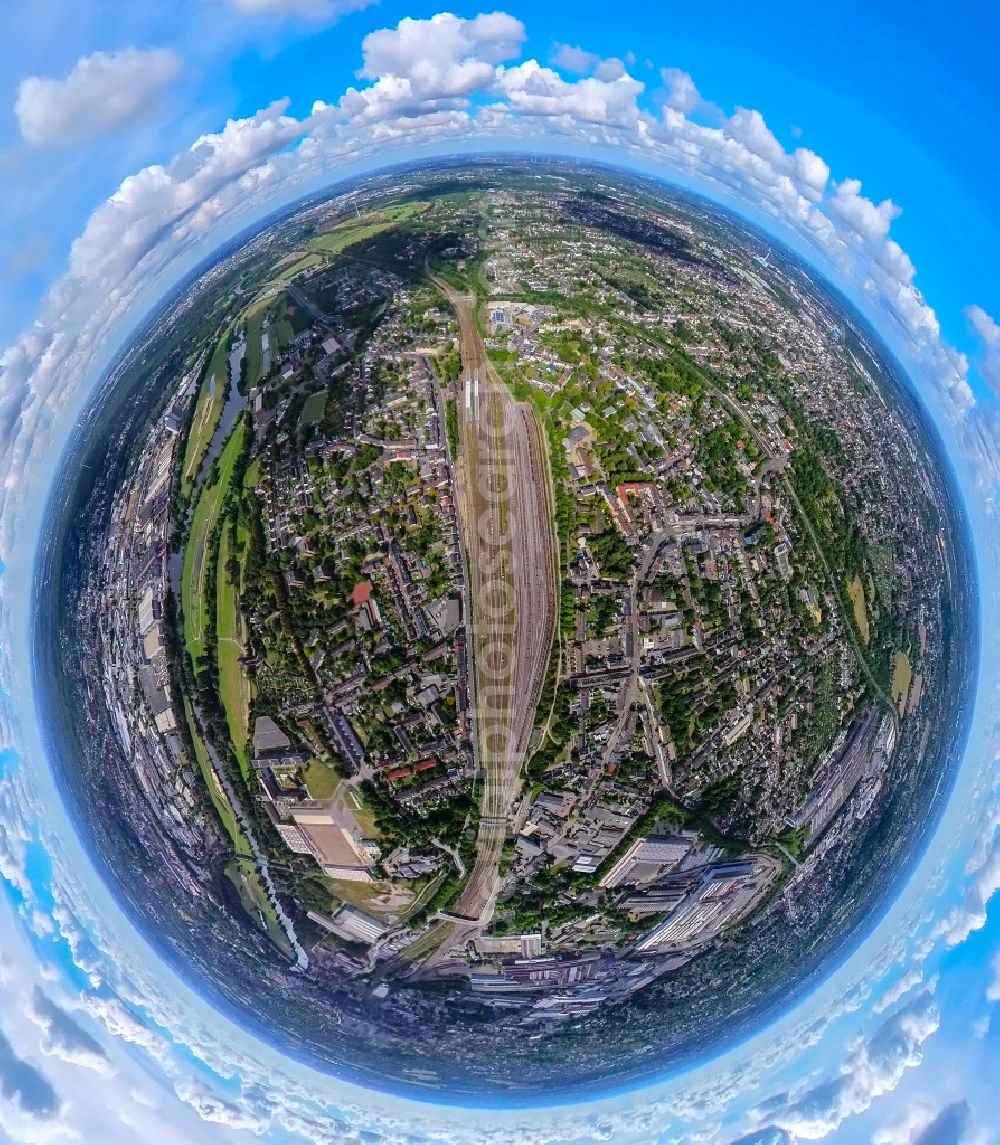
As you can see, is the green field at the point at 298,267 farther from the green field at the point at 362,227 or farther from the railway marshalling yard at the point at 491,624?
the green field at the point at 362,227

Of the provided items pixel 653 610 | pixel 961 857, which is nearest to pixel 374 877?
pixel 653 610

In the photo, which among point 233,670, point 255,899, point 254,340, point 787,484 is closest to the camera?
point 233,670

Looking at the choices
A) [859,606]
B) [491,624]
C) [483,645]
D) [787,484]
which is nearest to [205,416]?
[491,624]

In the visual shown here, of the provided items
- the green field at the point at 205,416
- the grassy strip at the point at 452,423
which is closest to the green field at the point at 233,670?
the green field at the point at 205,416

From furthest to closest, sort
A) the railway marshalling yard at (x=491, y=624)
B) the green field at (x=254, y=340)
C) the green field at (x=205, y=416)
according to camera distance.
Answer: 1. the green field at (x=254, y=340)
2. the green field at (x=205, y=416)
3. the railway marshalling yard at (x=491, y=624)

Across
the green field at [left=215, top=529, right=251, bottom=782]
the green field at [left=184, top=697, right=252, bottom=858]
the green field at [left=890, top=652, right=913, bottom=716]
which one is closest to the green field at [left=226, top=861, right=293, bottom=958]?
the green field at [left=184, top=697, right=252, bottom=858]

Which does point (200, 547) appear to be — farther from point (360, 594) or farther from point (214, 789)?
point (214, 789)
